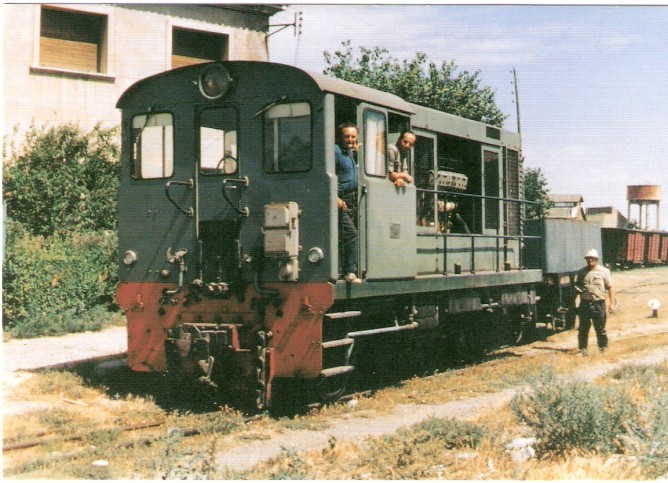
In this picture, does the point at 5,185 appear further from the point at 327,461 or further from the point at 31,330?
the point at 327,461

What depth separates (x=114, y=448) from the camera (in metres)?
6.45

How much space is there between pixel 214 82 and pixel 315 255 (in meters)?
2.31

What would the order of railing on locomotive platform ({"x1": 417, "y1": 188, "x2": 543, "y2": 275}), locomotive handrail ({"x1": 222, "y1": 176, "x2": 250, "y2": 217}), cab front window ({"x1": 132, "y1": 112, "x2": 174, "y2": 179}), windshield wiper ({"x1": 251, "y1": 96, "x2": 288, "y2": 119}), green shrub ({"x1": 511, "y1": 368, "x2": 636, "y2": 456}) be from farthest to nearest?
railing on locomotive platform ({"x1": 417, "y1": 188, "x2": 543, "y2": 275}) → cab front window ({"x1": 132, "y1": 112, "x2": 174, "y2": 179}) → locomotive handrail ({"x1": 222, "y1": 176, "x2": 250, "y2": 217}) → windshield wiper ({"x1": 251, "y1": 96, "x2": 288, "y2": 119}) → green shrub ({"x1": 511, "y1": 368, "x2": 636, "y2": 456})

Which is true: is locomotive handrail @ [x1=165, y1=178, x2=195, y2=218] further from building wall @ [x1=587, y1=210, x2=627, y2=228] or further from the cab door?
building wall @ [x1=587, y1=210, x2=627, y2=228]

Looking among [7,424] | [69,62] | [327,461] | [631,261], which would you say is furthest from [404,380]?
[631,261]

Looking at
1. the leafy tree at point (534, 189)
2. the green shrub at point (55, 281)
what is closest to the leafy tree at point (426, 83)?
the leafy tree at point (534, 189)

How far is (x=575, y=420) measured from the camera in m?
6.21

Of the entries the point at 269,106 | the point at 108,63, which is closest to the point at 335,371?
the point at 269,106

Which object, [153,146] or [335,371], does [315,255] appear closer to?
[335,371]

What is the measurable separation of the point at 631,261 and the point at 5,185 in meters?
28.7

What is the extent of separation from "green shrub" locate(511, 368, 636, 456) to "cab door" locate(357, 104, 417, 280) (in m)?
2.64

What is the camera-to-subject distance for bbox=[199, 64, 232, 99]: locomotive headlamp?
27.7ft

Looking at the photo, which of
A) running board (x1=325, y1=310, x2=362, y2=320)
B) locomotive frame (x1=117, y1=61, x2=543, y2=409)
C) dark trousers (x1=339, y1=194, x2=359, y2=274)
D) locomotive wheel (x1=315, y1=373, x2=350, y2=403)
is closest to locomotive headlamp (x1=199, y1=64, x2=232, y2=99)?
locomotive frame (x1=117, y1=61, x2=543, y2=409)

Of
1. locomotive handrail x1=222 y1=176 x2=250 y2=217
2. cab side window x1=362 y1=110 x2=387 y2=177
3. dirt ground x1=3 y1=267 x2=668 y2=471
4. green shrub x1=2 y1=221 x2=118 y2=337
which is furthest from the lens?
green shrub x1=2 y1=221 x2=118 y2=337
